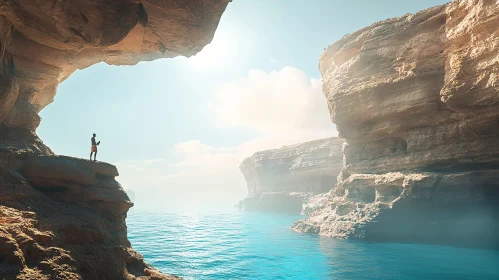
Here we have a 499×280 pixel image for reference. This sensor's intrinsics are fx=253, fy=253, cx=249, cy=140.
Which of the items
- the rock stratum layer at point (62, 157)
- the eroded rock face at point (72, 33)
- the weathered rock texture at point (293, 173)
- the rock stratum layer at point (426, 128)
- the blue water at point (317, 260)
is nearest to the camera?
the rock stratum layer at point (62, 157)

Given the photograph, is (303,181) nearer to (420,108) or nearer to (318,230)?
(318,230)

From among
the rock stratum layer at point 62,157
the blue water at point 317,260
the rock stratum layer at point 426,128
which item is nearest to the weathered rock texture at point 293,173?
the rock stratum layer at point 426,128

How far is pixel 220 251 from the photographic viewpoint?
82.7 feet

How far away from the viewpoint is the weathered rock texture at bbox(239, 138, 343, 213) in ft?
253

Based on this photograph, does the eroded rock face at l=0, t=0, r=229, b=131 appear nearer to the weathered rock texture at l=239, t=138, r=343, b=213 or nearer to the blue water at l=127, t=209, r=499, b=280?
the blue water at l=127, t=209, r=499, b=280

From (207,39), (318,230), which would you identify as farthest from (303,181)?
(207,39)

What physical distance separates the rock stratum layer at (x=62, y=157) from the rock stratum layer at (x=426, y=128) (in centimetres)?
2433

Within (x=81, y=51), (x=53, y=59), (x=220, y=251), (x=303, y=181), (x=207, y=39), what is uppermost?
(x=207, y=39)

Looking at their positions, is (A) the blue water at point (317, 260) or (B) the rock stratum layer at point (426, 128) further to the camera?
(B) the rock stratum layer at point (426, 128)

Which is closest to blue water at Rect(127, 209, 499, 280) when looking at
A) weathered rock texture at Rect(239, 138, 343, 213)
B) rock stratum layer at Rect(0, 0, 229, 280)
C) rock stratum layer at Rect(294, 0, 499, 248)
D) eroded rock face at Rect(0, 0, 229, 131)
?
rock stratum layer at Rect(294, 0, 499, 248)

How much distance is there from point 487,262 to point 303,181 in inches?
2521

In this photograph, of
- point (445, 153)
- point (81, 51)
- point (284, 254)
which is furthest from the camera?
point (445, 153)

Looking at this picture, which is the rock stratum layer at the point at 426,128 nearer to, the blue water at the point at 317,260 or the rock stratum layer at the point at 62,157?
the blue water at the point at 317,260

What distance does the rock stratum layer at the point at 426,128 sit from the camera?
2455 cm
